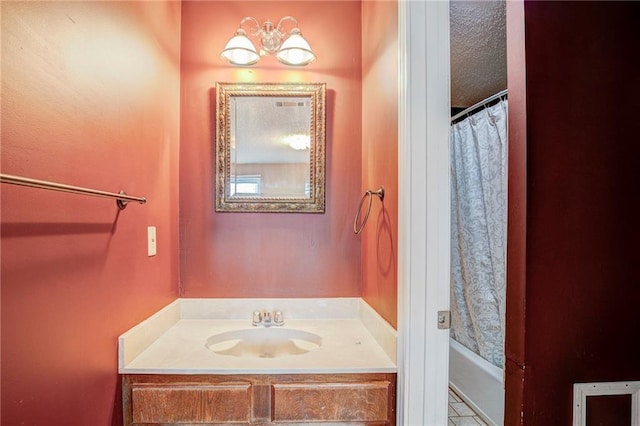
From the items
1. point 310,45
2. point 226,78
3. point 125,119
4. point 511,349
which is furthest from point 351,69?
point 511,349

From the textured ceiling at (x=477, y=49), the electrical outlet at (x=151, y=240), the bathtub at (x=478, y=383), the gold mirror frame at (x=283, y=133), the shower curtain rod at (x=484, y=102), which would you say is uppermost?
the textured ceiling at (x=477, y=49)

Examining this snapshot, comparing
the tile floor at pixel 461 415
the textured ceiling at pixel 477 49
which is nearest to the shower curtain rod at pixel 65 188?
the textured ceiling at pixel 477 49

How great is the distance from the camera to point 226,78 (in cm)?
176

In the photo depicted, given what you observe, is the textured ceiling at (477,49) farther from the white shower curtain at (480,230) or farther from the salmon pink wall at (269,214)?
the salmon pink wall at (269,214)

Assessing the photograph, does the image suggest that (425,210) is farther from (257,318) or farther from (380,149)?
(257,318)

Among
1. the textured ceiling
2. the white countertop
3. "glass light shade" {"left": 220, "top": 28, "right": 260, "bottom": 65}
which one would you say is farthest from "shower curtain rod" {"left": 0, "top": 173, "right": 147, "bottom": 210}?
the textured ceiling

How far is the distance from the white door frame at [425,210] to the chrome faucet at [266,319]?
2.28 feet

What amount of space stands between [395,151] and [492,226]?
3.76 ft

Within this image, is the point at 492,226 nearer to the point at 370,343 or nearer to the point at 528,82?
the point at 370,343

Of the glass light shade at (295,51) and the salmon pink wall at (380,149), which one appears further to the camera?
the glass light shade at (295,51)

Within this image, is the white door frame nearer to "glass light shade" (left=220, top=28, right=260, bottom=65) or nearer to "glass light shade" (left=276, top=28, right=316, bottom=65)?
"glass light shade" (left=276, top=28, right=316, bottom=65)

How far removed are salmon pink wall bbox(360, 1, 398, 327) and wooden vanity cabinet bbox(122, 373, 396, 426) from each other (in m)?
0.27

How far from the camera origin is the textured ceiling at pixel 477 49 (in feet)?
5.15

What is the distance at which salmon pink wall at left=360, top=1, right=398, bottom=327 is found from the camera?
127 centimetres
